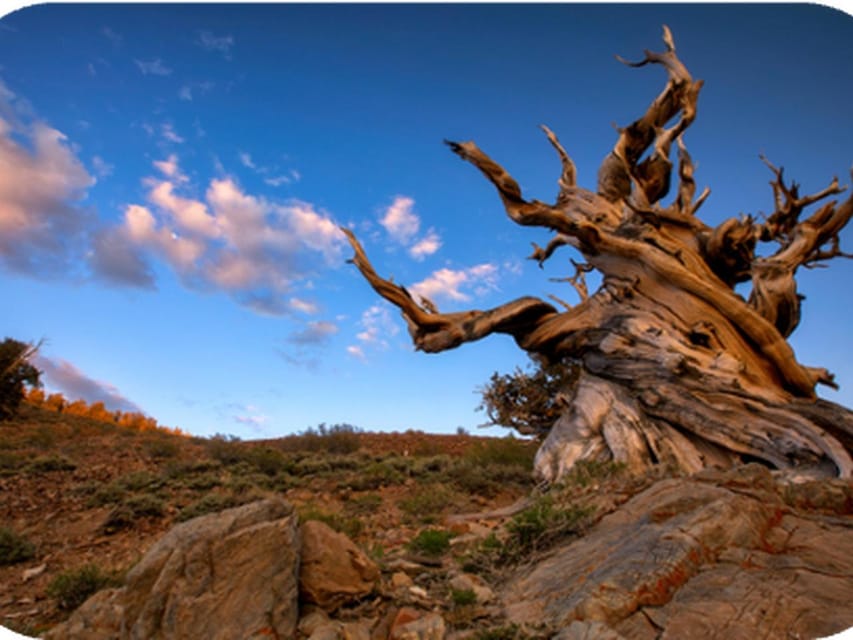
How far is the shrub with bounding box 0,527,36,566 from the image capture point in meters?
6.86

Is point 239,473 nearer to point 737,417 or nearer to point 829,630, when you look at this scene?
point 737,417

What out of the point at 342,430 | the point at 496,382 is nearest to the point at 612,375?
the point at 496,382

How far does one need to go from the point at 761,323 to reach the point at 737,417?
1789 mm

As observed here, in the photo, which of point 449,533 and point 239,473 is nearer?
point 449,533

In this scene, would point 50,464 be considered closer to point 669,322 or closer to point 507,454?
point 507,454

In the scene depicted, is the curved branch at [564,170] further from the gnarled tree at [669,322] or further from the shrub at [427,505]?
the shrub at [427,505]

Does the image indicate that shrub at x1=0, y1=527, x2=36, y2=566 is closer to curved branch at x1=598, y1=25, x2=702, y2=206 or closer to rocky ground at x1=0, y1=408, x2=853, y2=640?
rocky ground at x1=0, y1=408, x2=853, y2=640

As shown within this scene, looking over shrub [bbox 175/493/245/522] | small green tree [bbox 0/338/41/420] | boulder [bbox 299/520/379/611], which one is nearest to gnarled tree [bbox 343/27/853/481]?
shrub [bbox 175/493/245/522]

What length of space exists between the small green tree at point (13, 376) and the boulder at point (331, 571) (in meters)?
23.7

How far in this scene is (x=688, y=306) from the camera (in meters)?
8.73

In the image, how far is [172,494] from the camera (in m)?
9.93

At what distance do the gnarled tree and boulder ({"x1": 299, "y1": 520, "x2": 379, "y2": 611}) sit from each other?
4.79 m

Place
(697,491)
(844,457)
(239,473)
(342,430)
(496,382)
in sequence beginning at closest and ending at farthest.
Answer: (697,491)
(844,457)
(239,473)
(496,382)
(342,430)

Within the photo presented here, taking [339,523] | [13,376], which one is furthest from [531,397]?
[13,376]
